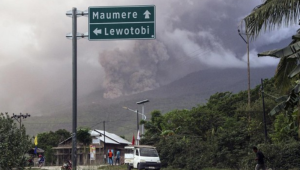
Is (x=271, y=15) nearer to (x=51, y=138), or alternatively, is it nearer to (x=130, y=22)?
(x=130, y=22)

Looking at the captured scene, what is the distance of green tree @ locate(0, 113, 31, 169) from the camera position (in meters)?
14.7

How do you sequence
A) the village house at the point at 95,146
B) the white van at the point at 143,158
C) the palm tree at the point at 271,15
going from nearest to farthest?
the palm tree at the point at 271,15 → the white van at the point at 143,158 → the village house at the point at 95,146

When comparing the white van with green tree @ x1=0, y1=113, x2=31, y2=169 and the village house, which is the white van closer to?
green tree @ x1=0, y1=113, x2=31, y2=169

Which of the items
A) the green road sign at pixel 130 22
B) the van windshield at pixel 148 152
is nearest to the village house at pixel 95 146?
the van windshield at pixel 148 152

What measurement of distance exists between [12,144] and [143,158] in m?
23.4

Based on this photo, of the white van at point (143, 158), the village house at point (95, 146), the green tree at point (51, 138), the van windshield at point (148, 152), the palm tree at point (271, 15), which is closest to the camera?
the palm tree at point (271, 15)

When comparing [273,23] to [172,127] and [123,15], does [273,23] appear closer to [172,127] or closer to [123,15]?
[123,15]

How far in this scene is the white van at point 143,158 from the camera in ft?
123

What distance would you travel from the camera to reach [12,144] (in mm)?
15016

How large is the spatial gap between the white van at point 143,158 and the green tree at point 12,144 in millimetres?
22603

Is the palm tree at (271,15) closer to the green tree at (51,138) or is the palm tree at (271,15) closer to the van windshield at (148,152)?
the van windshield at (148,152)

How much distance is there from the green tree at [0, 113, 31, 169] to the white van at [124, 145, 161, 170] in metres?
22.6

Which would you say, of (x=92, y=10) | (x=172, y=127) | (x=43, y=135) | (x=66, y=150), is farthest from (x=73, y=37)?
(x=43, y=135)

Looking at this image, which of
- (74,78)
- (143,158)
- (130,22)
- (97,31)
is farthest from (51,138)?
(130,22)
